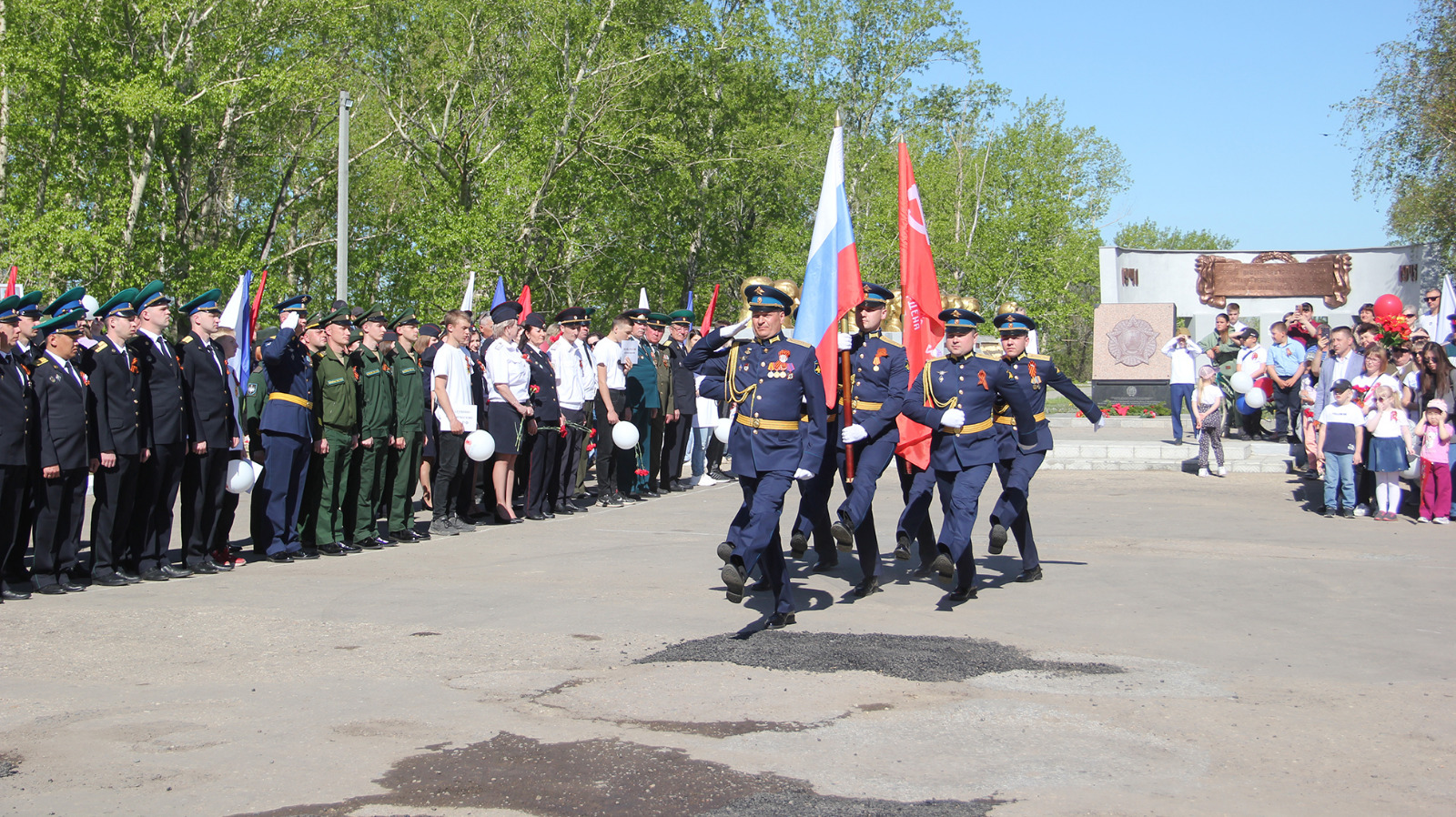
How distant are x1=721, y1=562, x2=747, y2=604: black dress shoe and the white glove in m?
1.89

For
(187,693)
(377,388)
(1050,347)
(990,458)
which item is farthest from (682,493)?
(1050,347)

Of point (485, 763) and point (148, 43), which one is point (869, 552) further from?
point (148, 43)

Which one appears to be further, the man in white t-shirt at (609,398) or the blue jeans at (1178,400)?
the blue jeans at (1178,400)

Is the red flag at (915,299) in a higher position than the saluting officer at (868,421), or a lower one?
higher

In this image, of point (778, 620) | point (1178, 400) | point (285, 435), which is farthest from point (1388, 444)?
point (285, 435)

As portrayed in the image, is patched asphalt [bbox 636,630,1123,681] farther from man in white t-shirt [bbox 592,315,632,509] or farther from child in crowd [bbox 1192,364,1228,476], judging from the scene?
child in crowd [bbox 1192,364,1228,476]

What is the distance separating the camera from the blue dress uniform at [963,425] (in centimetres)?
833

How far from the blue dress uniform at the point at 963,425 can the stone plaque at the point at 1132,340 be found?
2381cm

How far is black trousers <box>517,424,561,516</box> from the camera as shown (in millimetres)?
12820

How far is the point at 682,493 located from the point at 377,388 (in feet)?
18.4

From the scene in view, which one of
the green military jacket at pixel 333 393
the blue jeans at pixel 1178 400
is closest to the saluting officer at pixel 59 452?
the green military jacket at pixel 333 393

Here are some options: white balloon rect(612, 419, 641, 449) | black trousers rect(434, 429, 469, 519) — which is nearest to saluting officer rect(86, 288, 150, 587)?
black trousers rect(434, 429, 469, 519)

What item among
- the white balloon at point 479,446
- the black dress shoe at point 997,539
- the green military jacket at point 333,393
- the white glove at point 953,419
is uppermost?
the green military jacket at point 333,393

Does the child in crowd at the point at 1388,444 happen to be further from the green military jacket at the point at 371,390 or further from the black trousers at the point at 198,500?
the black trousers at the point at 198,500
